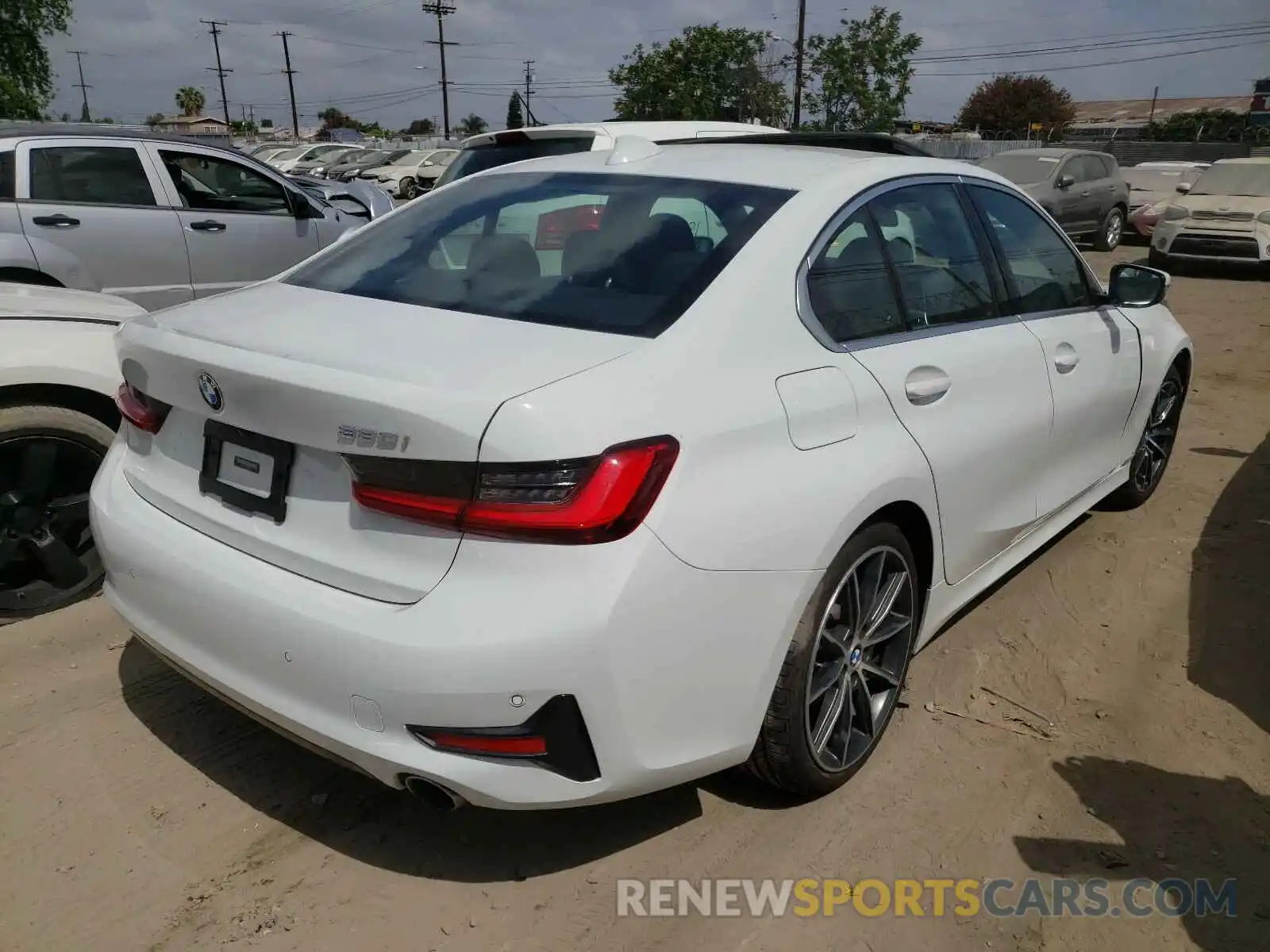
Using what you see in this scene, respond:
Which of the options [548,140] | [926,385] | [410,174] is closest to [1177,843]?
[926,385]

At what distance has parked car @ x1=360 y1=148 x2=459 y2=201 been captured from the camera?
27.4 metres

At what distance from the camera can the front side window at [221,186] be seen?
273 inches

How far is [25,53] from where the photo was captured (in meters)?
25.7

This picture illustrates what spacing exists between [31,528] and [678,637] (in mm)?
2626

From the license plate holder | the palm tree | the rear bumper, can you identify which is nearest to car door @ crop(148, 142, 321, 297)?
the license plate holder

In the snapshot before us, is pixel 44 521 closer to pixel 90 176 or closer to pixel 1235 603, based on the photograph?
pixel 90 176

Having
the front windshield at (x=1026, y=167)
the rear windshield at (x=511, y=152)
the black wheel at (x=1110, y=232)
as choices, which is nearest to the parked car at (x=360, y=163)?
the front windshield at (x=1026, y=167)

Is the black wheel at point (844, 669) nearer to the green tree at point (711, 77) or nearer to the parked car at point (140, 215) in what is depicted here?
the parked car at point (140, 215)

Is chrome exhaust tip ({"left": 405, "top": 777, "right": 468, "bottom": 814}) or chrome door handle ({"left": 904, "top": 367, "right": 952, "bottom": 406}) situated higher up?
chrome door handle ({"left": 904, "top": 367, "right": 952, "bottom": 406})

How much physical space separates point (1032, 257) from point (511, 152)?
13.2 ft

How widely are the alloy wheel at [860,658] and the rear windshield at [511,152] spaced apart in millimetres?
4289

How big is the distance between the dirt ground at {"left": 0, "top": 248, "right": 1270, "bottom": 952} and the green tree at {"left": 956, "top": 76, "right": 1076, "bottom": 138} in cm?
7226

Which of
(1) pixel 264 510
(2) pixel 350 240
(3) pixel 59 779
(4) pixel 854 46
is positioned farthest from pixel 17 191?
(4) pixel 854 46

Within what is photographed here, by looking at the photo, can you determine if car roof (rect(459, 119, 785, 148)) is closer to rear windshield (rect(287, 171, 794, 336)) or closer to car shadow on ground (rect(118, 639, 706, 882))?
rear windshield (rect(287, 171, 794, 336))
